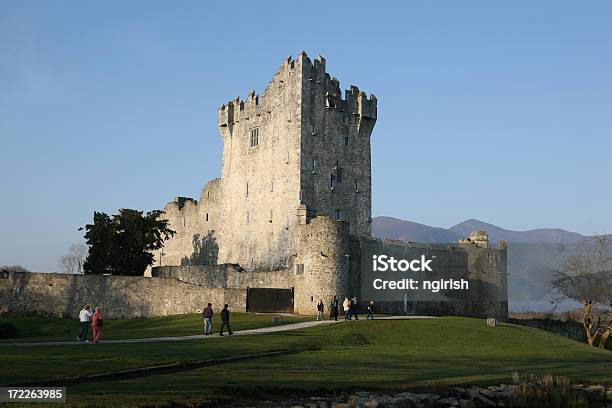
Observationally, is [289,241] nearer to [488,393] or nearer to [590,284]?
[590,284]

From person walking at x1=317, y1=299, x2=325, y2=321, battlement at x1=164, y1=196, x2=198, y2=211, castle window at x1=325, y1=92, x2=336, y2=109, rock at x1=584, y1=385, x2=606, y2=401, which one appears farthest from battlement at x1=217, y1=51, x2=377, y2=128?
rock at x1=584, y1=385, x2=606, y2=401

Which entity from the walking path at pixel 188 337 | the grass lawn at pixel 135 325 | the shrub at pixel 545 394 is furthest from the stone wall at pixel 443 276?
the shrub at pixel 545 394

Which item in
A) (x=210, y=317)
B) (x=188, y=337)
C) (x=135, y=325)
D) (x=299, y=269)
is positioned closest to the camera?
(x=188, y=337)

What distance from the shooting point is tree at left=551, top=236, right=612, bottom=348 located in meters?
65.0

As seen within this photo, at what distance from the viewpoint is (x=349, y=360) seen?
30.6 meters

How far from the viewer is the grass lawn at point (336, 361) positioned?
888 inches

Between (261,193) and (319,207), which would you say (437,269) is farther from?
(261,193)

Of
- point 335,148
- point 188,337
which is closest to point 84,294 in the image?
point 335,148

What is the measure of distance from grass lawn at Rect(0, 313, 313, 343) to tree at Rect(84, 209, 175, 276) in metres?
10.1

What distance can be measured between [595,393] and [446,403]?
21.4ft

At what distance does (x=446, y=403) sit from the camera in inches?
949

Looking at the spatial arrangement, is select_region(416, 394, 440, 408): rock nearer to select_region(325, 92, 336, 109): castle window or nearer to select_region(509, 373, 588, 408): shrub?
select_region(509, 373, 588, 408): shrub

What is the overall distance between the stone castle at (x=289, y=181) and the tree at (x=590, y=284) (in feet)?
23.1

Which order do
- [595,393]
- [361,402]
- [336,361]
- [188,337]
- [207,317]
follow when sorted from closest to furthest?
[361,402] < [595,393] < [336,361] < [188,337] < [207,317]
